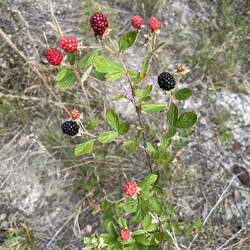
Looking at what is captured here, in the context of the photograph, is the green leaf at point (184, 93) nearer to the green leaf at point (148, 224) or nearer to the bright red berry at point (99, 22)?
the bright red berry at point (99, 22)

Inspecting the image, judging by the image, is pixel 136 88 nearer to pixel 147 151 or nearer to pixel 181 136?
pixel 147 151

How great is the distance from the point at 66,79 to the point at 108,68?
178 millimetres

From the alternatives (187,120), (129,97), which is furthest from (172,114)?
(129,97)

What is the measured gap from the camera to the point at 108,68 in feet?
4.84

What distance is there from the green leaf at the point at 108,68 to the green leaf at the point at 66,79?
13 cm

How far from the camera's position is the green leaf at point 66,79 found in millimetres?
1531

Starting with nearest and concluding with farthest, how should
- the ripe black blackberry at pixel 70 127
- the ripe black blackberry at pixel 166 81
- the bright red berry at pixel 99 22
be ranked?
1. the bright red berry at pixel 99 22
2. the ripe black blackberry at pixel 166 81
3. the ripe black blackberry at pixel 70 127

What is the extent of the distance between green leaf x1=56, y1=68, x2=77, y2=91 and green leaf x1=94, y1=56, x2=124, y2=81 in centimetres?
13

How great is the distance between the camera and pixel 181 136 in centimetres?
258

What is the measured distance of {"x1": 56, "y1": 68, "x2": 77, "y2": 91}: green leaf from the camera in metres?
1.53

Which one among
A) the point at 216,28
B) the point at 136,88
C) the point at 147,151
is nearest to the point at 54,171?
the point at 147,151

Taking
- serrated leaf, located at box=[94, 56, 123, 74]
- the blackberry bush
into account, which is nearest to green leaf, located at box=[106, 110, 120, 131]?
the blackberry bush

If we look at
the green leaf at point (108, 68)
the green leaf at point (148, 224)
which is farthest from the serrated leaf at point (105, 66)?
the green leaf at point (148, 224)

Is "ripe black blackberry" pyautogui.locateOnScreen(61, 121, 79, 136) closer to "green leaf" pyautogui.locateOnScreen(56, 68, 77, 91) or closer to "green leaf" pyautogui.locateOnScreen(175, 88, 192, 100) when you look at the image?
"green leaf" pyautogui.locateOnScreen(56, 68, 77, 91)
